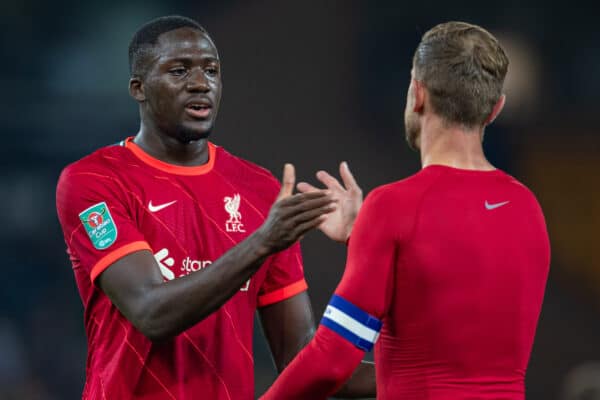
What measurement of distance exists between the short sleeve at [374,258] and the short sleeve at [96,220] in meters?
0.95

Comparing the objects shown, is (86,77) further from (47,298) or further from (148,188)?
(148,188)

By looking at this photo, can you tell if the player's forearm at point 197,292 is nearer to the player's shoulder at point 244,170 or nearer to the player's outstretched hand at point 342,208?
the player's outstretched hand at point 342,208

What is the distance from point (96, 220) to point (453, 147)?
4.21 feet

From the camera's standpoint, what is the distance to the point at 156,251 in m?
3.14

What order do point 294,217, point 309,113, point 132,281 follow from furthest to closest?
point 309,113 → point 132,281 → point 294,217

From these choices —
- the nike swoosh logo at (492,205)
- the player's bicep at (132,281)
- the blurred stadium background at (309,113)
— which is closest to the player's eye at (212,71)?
the player's bicep at (132,281)


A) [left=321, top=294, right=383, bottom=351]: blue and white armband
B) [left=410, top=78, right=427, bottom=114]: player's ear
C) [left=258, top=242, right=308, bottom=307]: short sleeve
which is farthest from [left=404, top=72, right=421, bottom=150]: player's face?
[left=258, top=242, right=308, bottom=307]: short sleeve

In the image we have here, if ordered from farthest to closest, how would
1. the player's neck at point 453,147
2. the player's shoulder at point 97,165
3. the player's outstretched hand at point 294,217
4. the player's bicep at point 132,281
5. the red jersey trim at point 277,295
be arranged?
the red jersey trim at point 277,295 → the player's shoulder at point 97,165 → the player's bicep at point 132,281 → the player's outstretched hand at point 294,217 → the player's neck at point 453,147

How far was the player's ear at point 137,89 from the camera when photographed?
11.3 feet

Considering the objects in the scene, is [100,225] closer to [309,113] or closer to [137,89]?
[137,89]

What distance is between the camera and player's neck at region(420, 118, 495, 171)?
240cm

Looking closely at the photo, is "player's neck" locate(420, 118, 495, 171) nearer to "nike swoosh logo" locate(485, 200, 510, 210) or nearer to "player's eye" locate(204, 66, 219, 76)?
"nike swoosh logo" locate(485, 200, 510, 210)

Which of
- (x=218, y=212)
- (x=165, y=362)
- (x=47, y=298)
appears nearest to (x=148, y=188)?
(x=218, y=212)

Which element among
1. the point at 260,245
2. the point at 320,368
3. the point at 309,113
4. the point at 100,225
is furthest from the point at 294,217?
the point at 309,113
